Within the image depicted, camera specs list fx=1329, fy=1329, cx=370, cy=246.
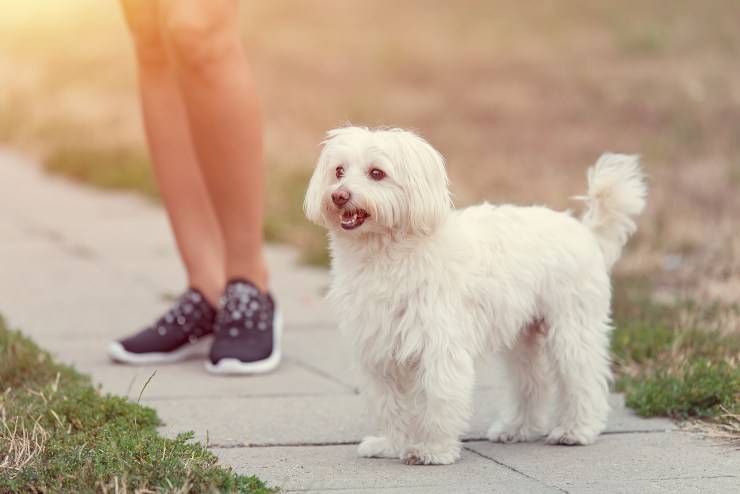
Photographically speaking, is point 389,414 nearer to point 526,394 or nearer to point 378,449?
point 378,449

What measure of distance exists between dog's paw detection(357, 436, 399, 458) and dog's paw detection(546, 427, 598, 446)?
0.52m

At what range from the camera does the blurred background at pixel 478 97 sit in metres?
8.34

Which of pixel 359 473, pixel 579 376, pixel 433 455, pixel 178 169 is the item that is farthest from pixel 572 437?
pixel 178 169

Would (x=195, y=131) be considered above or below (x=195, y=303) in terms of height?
above

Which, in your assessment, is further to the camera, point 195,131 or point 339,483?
point 195,131

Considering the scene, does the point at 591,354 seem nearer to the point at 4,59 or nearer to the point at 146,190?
the point at 146,190

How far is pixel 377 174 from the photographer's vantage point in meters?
3.70

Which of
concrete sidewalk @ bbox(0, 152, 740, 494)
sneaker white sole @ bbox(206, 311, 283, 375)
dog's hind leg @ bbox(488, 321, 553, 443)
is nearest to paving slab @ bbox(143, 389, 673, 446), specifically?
concrete sidewalk @ bbox(0, 152, 740, 494)

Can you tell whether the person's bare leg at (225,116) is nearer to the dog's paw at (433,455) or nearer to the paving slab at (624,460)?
the paving slab at (624,460)

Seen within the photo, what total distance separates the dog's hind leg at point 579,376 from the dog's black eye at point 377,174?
2.44 ft

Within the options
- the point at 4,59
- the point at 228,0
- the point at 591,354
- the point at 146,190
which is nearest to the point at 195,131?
the point at 228,0

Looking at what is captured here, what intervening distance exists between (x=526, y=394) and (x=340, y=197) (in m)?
0.96

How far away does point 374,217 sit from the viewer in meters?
3.67

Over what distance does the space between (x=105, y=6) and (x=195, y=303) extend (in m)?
18.5
